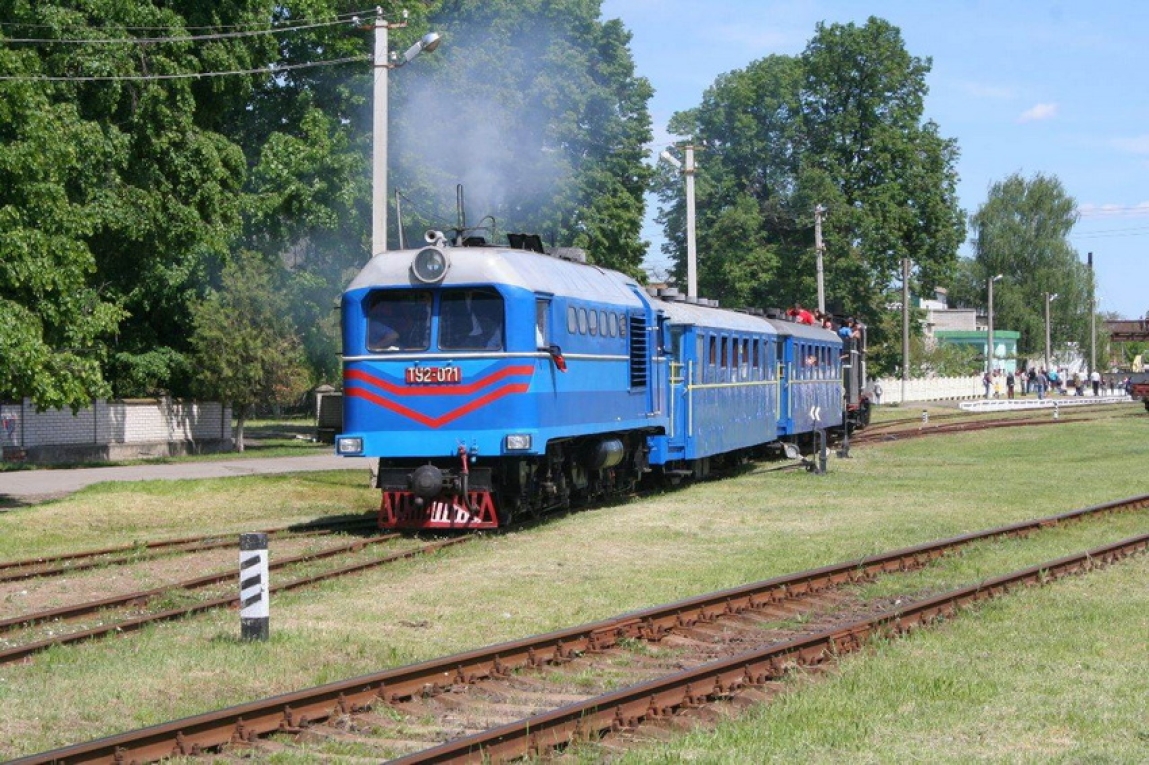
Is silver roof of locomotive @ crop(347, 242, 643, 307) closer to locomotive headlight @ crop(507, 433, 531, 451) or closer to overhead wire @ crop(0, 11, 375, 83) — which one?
locomotive headlight @ crop(507, 433, 531, 451)

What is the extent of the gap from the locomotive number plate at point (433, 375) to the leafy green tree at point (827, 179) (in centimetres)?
4720

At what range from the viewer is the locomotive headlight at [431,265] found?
17.7 metres

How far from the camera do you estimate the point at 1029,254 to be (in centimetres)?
10400

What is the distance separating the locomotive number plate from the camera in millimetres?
17703

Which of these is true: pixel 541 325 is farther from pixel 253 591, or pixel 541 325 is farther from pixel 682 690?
pixel 682 690

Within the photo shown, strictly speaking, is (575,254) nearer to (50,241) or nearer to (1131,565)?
(50,241)

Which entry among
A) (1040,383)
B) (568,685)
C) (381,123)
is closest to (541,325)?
(381,123)

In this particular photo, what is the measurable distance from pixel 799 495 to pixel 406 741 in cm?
1609

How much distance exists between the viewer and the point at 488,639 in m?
11.3

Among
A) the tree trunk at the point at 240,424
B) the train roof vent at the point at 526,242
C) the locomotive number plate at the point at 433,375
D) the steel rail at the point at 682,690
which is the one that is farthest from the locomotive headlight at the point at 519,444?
the tree trunk at the point at 240,424

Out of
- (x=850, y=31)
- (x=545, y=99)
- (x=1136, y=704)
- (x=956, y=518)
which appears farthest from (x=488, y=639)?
(x=850, y=31)

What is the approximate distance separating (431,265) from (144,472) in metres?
14.4

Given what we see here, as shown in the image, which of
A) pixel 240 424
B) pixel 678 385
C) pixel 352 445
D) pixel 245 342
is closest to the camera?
pixel 352 445

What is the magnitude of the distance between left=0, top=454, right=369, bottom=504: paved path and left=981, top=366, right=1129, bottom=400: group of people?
49680 millimetres
